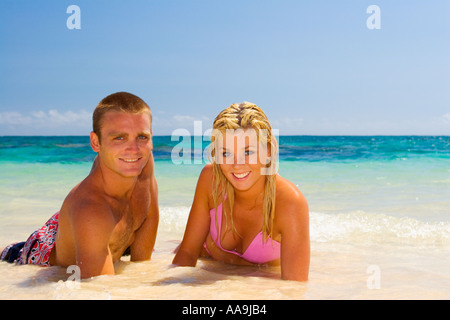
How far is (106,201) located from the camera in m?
3.31

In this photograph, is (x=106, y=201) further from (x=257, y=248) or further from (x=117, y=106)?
(x=257, y=248)

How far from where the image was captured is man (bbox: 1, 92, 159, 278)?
307 centimetres

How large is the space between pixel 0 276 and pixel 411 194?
7.23 metres

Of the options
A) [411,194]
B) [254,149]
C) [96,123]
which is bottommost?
[411,194]

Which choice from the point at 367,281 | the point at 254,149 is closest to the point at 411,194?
the point at 367,281

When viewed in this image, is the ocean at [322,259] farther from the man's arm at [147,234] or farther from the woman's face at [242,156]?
the woman's face at [242,156]

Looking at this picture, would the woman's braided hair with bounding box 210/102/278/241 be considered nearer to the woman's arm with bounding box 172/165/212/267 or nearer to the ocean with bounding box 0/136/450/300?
the woman's arm with bounding box 172/165/212/267

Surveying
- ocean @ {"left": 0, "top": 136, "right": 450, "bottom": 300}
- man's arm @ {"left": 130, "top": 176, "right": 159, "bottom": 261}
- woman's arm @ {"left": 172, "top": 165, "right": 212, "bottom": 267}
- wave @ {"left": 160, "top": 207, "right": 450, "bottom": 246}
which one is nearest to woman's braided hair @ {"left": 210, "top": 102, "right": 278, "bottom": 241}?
woman's arm @ {"left": 172, "top": 165, "right": 212, "bottom": 267}

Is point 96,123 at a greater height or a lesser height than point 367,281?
greater

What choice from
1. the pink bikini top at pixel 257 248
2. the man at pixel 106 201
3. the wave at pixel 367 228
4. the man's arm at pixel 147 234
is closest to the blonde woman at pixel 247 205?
the pink bikini top at pixel 257 248

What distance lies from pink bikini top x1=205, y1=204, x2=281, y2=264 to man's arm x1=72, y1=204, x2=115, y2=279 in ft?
3.11

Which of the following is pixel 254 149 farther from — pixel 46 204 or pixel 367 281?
pixel 46 204
